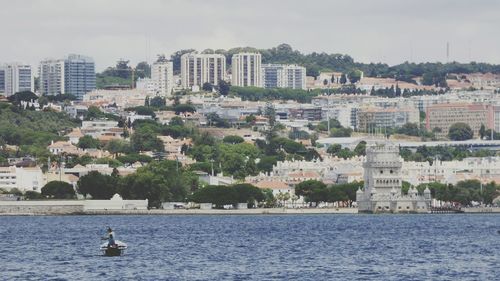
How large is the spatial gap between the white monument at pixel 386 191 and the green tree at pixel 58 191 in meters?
19.5

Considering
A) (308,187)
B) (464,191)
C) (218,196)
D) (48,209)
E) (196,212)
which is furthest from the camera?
(464,191)

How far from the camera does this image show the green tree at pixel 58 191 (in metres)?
138

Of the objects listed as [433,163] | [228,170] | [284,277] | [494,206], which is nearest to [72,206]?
[494,206]

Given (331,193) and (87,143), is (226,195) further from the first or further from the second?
(87,143)

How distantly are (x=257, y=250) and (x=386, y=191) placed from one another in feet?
187

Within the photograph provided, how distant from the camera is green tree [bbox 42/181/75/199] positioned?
5433 inches

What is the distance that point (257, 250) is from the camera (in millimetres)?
79688

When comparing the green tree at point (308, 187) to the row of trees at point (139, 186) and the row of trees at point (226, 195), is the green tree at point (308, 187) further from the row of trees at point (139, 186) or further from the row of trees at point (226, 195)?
the row of trees at point (139, 186)

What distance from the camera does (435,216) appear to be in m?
128

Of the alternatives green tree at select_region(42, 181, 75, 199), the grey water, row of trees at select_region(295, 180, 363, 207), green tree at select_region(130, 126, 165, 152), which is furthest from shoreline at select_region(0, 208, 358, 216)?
green tree at select_region(130, 126, 165, 152)

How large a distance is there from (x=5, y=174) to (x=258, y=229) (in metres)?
52.9

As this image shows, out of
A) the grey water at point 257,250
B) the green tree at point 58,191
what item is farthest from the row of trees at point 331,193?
the grey water at point 257,250

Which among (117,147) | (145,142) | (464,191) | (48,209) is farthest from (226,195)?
(145,142)

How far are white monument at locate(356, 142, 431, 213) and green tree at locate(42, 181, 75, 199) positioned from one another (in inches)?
767
